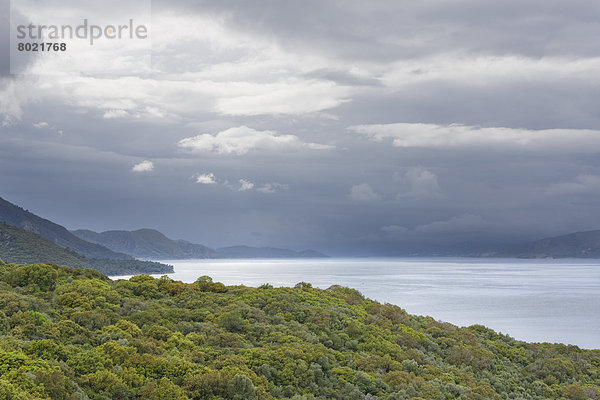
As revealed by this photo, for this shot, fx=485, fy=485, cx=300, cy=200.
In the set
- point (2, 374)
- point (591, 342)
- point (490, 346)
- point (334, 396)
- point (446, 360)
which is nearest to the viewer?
point (2, 374)

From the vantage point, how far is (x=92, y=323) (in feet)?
93.1

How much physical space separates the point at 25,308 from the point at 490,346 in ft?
119

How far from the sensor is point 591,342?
261ft

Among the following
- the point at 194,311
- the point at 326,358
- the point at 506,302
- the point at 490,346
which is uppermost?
the point at 194,311

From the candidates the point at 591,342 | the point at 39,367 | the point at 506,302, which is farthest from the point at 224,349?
the point at 506,302

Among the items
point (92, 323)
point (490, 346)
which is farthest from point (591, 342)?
point (92, 323)

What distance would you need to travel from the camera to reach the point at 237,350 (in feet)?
91.5

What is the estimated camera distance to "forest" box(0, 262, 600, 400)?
70.6 ft

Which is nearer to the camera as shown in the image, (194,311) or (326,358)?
(326,358)

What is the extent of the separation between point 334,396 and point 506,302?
417 ft

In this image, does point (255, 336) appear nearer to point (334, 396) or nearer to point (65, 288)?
point (334, 396)

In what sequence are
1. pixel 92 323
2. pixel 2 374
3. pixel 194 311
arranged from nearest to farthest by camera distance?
pixel 2 374, pixel 92 323, pixel 194 311

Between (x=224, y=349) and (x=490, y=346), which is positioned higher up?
(x=224, y=349)

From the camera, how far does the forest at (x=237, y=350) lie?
21531 mm
